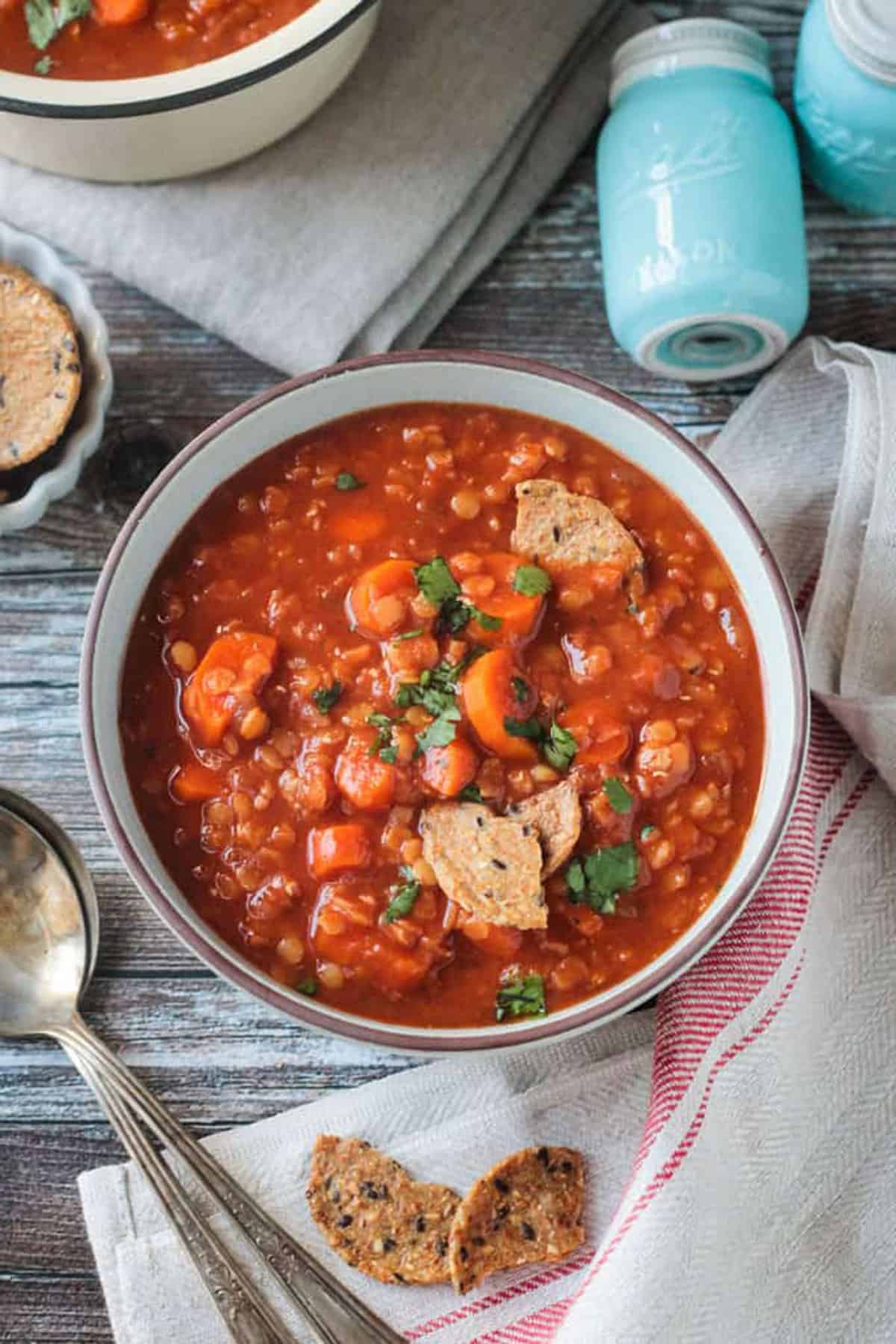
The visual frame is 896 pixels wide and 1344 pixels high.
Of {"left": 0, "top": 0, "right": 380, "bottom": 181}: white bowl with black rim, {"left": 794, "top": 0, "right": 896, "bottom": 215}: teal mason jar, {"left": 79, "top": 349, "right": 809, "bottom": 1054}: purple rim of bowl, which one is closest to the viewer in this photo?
{"left": 79, "top": 349, "right": 809, "bottom": 1054}: purple rim of bowl

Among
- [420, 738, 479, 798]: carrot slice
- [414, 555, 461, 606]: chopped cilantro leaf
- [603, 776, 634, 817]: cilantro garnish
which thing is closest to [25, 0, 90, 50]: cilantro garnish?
[414, 555, 461, 606]: chopped cilantro leaf

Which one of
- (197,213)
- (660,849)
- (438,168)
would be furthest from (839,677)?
(197,213)

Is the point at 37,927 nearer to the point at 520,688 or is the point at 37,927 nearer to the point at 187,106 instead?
the point at 520,688

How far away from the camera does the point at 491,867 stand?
3174mm

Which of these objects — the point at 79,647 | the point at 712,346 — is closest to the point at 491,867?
the point at 79,647

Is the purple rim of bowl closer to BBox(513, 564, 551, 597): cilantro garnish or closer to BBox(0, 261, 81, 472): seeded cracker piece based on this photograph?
BBox(513, 564, 551, 597): cilantro garnish

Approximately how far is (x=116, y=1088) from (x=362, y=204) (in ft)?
7.16

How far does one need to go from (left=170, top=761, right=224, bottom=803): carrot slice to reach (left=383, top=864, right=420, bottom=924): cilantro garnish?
43cm

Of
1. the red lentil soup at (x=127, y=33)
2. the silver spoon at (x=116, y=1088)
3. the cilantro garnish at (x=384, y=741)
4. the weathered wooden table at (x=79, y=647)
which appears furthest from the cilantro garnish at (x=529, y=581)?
the red lentil soup at (x=127, y=33)

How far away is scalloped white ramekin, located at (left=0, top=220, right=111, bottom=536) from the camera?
3.74 meters

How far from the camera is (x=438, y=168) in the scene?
3947 mm

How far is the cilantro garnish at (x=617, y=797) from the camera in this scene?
3.24m

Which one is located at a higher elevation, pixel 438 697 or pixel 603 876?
pixel 438 697

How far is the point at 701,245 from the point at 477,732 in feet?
4.11
